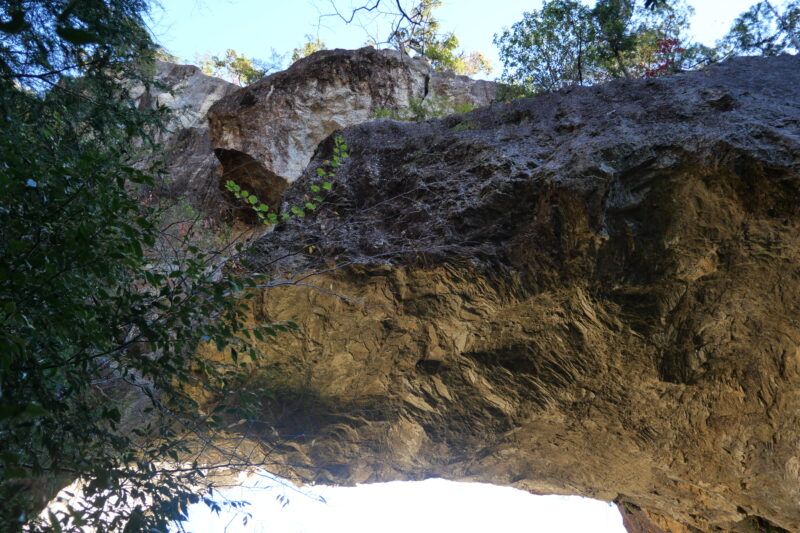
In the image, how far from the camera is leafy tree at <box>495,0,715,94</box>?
887 centimetres

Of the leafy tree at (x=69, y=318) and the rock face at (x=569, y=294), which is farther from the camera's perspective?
the rock face at (x=569, y=294)

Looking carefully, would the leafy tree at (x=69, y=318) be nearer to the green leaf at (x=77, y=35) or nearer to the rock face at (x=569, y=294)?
the green leaf at (x=77, y=35)

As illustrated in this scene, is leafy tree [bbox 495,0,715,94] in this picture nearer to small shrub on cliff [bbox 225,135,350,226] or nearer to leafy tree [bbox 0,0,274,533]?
small shrub on cliff [bbox 225,135,350,226]

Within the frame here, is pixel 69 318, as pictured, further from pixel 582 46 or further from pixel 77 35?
pixel 582 46

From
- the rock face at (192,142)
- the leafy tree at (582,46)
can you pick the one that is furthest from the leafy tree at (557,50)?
the rock face at (192,142)

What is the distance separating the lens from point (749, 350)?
5633 mm

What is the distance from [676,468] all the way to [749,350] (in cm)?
222

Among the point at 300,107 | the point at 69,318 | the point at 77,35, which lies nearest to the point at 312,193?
the point at 69,318

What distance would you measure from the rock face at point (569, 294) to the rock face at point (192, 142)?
604 cm

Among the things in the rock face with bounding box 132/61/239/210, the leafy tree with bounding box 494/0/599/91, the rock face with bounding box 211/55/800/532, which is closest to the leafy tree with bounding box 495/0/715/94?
the leafy tree with bounding box 494/0/599/91

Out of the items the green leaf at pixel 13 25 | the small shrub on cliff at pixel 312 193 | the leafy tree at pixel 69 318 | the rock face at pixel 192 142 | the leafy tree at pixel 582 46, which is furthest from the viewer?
the rock face at pixel 192 142

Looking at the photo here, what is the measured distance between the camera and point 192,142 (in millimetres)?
14930

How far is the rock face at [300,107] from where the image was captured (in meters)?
12.0

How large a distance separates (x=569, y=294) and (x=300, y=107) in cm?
881
